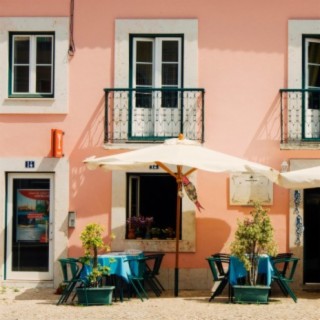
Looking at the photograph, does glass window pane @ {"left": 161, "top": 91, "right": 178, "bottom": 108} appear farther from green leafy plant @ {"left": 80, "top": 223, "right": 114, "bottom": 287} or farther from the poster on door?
green leafy plant @ {"left": 80, "top": 223, "right": 114, "bottom": 287}

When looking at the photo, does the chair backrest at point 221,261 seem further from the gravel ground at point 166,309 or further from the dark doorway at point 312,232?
the dark doorway at point 312,232

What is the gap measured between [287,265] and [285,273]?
16 centimetres

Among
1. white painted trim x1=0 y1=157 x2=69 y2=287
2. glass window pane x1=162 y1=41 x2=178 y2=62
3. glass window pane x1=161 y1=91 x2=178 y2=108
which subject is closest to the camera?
white painted trim x1=0 y1=157 x2=69 y2=287

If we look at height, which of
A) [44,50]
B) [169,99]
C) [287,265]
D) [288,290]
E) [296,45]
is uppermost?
[296,45]

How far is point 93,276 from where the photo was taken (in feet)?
43.8

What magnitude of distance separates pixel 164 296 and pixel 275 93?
417 cm

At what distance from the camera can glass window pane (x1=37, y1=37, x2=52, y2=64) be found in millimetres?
16156

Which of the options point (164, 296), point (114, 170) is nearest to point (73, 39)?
point (114, 170)

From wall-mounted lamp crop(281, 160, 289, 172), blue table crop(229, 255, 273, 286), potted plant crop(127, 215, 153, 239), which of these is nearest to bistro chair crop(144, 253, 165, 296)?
potted plant crop(127, 215, 153, 239)

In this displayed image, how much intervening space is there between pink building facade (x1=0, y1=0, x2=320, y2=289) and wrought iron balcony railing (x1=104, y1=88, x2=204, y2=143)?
20 mm

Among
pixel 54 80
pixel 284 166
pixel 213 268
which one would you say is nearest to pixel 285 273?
pixel 213 268

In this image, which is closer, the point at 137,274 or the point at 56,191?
the point at 137,274

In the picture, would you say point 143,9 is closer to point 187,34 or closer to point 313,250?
point 187,34

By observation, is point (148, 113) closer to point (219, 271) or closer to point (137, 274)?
point (137, 274)
